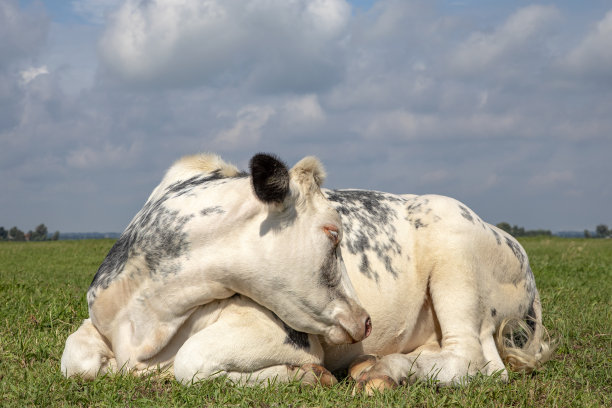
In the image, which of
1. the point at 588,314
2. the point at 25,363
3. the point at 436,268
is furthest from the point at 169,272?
the point at 588,314

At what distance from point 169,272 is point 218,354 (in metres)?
0.72

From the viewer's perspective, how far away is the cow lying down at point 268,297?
4512 millimetres

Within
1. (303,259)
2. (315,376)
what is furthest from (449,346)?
(303,259)

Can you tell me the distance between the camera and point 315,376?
4.79m

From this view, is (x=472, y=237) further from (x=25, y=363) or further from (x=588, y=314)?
(x=25, y=363)

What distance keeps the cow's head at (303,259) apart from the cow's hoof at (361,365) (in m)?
0.43

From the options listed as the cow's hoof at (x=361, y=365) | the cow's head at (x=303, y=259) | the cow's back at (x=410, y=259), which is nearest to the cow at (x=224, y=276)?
the cow's head at (x=303, y=259)

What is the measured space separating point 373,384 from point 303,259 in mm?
1092

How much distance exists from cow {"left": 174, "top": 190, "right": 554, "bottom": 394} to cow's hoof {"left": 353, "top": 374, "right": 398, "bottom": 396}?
1cm

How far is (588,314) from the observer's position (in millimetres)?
8305

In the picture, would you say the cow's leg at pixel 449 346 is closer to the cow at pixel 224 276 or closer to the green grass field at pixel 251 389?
the green grass field at pixel 251 389

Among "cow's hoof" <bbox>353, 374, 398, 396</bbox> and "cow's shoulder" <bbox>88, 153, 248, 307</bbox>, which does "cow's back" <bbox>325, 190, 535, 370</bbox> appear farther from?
"cow's shoulder" <bbox>88, 153, 248, 307</bbox>

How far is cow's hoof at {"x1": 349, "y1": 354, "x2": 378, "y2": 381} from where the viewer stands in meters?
5.01

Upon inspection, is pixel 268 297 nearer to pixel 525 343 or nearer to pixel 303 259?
pixel 303 259
